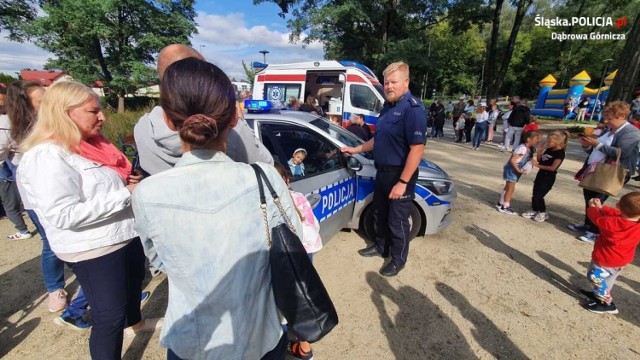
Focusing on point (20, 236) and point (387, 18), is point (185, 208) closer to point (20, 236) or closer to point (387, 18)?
point (20, 236)

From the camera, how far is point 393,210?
111 inches

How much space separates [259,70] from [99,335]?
30.6 feet

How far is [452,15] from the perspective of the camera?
15.8 m

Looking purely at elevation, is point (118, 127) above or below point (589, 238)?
above

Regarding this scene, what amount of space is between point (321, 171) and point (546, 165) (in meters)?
3.45

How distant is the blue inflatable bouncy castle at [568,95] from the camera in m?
19.5

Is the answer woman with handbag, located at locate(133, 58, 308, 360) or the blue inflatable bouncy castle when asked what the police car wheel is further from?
the blue inflatable bouncy castle

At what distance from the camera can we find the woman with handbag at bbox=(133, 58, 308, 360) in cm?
81

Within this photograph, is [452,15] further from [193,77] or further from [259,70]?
[193,77]

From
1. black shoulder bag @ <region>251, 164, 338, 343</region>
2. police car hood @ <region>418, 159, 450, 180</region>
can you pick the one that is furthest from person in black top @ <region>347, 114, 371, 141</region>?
black shoulder bag @ <region>251, 164, 338, 343</region>

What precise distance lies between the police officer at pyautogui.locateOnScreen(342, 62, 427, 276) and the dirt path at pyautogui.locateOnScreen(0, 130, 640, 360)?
1.40ft

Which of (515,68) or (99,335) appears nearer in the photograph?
(99,335)

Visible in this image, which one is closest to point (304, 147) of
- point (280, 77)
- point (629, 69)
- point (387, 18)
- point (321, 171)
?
point (321, 171)

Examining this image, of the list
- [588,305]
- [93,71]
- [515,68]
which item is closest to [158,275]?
[588,305]
